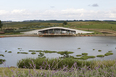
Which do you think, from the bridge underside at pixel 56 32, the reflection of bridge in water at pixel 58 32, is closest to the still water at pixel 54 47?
the reflection of bridge in water at pixel 58 32

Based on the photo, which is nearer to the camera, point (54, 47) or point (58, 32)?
point (54, 47)

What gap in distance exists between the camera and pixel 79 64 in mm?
20672

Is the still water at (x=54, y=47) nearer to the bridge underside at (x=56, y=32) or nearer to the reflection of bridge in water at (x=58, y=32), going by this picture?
the reflection of bridge in water at (x=58, y=32)

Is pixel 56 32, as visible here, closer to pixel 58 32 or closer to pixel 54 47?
pixel 58 32

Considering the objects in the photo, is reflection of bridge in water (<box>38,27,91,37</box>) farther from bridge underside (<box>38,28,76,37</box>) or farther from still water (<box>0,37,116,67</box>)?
still water (<box>0,37,116,67</box>)

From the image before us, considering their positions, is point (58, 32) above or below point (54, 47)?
above

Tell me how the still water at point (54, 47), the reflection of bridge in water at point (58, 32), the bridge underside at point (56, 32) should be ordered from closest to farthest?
the still water at point (54, 47), the bridge underside at point (56, 32), the reflection of bridge in water at point (58, 32)

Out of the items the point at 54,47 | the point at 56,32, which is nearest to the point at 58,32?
the point at 56,32

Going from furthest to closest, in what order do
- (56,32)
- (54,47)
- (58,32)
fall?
(58,32), (56,32), (54,47)

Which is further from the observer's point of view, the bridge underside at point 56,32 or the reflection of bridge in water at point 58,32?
the reflection of bridge in water at point 58,32

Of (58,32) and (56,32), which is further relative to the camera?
(58,32)

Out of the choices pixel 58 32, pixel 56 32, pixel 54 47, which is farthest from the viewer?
pixel 58 32

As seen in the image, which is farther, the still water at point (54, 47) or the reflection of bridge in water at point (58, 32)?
the reflection of bridge in water at point (58, 32)

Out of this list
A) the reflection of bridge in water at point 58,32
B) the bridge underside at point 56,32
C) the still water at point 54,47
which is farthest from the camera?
the reflection of bridge in water at point 58,32
